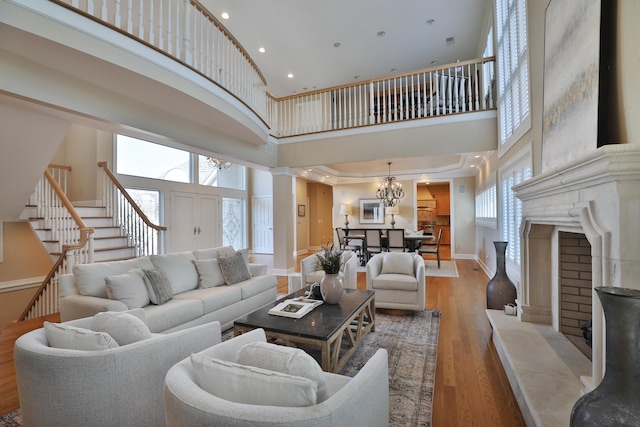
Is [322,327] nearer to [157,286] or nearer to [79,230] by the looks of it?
[157,286]

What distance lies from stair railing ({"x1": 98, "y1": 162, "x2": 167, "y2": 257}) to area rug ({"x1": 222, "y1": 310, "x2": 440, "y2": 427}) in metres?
3.34

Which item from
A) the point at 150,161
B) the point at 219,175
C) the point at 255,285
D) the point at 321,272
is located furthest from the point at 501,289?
the point at 219,175

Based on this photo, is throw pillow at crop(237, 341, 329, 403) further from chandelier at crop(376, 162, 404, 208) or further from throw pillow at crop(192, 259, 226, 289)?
chandelier at crop(376, 162, 404, 208)

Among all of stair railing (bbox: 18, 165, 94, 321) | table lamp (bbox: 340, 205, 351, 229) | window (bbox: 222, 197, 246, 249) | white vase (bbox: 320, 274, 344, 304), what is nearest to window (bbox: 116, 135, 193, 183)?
stair railing (bbox: 18, 165, 94, 321)

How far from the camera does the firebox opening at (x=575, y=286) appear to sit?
8.05 feet

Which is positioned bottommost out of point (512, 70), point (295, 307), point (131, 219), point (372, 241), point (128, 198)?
point (295, 307)

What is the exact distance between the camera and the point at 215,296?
322cm

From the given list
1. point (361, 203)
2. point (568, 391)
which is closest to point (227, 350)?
point (568, 391)

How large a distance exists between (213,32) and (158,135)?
1.63 m

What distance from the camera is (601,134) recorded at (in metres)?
1.64

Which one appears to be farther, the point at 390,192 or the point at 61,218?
the point at 390,192

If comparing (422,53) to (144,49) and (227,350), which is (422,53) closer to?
(144,49)

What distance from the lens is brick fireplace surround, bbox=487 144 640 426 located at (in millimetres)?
1333

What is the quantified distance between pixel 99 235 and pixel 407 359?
5.66 meters
